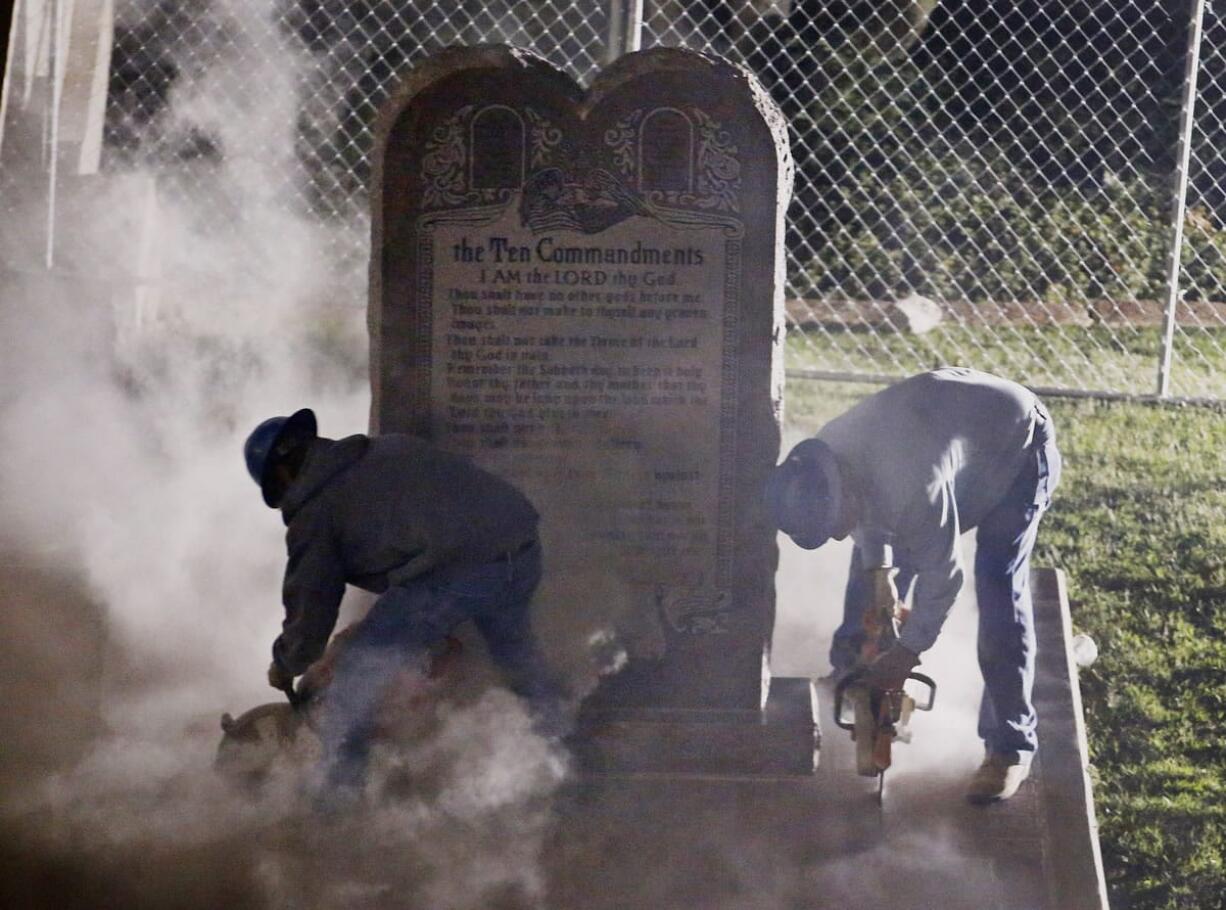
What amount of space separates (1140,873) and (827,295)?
5147 mm

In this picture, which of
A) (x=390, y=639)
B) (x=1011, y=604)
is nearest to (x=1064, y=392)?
(x=1011, y=604)

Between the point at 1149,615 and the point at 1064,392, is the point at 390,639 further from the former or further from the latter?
the point at 1064,392

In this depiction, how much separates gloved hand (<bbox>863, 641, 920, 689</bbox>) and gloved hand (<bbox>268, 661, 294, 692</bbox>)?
1.51 m

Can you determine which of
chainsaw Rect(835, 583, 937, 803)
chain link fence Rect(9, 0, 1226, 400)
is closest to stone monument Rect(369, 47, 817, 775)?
chainsaw Rect(835, 583, 937, 803)

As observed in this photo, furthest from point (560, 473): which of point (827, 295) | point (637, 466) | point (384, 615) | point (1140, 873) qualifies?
point (827, 295)

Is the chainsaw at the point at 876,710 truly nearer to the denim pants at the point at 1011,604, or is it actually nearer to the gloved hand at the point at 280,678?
the denim pants at the point at 1011,604

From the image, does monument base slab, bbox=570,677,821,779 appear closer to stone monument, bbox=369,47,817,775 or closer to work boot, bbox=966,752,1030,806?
stone monument, bbox=369,47,817,775

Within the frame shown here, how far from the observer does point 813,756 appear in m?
4.74

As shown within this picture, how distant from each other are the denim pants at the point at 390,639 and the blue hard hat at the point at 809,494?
2.31 ft

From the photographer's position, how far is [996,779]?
461 cm

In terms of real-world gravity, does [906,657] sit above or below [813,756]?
above

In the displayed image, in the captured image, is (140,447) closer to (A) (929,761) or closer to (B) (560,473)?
(B) (560,473)

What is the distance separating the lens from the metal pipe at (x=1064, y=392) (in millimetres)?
7938

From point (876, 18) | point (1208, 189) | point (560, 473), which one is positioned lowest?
point (560, 473)
